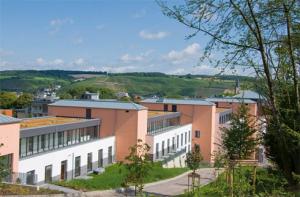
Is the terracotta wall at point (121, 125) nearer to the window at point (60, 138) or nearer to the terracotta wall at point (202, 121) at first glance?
the window at point (60, 138)

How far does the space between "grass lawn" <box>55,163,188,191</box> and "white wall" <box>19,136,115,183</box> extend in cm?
189

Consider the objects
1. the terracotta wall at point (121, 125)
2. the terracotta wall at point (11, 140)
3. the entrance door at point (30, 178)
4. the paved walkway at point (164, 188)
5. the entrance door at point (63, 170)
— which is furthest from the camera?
the terracotta wall at point (121, 125)

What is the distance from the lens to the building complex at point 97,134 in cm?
3359

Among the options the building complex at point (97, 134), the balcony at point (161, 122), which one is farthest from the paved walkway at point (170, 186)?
the balcony at point (161, 122)

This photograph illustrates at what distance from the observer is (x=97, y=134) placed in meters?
48.9

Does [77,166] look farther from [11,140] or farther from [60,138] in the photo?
[11,140]

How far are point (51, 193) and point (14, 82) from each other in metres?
174

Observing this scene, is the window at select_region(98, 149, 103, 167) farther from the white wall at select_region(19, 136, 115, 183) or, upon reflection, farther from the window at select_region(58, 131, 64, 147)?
the window at select_region(58, 131, 64, 147)

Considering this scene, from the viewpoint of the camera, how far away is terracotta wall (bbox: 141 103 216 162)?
2581 inches

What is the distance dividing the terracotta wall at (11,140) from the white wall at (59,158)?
0.92 m

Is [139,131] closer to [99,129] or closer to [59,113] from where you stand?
[99,129]

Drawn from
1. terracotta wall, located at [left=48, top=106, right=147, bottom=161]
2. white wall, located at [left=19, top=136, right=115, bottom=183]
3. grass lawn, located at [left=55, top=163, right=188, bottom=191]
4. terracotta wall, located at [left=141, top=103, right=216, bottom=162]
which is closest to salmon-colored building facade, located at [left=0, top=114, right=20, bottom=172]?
white wall, located at [left=19, top=136, right=115, bottom=183]

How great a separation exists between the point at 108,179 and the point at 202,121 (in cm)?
3006

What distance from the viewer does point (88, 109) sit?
50.6 metres
